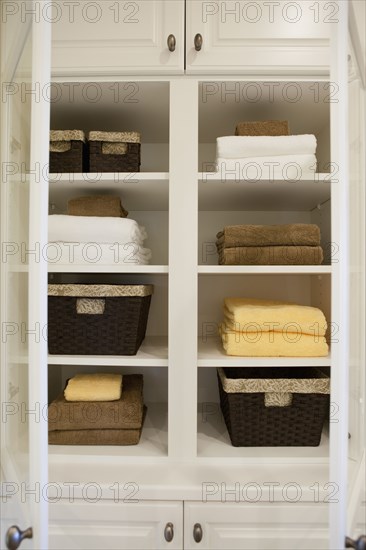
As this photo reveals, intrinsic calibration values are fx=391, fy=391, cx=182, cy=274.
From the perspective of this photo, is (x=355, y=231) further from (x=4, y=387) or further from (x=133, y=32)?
(x=133, y=32)

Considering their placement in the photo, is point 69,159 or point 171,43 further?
point 69,159

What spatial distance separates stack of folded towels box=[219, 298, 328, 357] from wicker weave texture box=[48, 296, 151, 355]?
0.94 ft

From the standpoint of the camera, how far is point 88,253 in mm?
1086

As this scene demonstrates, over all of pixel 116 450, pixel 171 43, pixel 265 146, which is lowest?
Answer: pixel 116 450

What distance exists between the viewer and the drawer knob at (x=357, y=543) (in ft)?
1.72

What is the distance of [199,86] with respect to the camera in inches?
42.8

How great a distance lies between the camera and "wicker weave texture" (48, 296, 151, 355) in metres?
1.09

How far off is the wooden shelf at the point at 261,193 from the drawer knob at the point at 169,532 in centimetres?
85

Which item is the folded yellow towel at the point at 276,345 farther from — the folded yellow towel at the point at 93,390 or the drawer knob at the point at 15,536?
the drawer knob at the point at 15,536

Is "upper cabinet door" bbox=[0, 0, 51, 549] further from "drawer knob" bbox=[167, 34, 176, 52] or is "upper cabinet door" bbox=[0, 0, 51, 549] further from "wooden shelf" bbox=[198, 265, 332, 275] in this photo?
"wooden shelf" bbox=[198, 265, 332, 275]

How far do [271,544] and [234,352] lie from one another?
451mm

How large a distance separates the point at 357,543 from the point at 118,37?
1186 mm

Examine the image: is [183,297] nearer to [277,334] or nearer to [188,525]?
[277,334]

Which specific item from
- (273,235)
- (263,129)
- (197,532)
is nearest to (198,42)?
(263,129)
